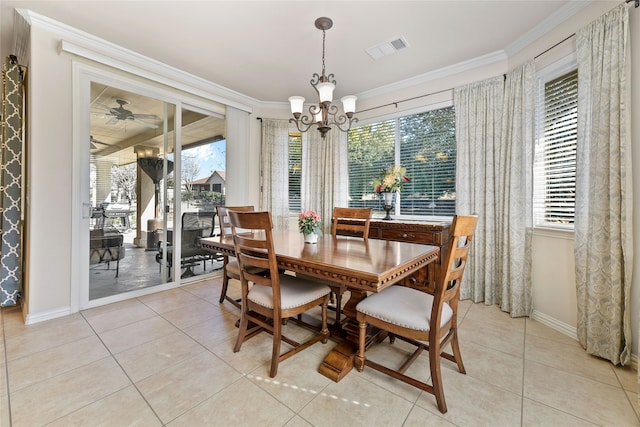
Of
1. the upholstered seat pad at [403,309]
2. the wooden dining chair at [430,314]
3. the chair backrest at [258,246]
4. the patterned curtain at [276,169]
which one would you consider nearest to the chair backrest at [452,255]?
the wooden dining chair at [430,314]

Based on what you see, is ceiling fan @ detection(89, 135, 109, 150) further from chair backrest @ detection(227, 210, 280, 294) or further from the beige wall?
chair backrest @ detection(227, 210, 280, 294)

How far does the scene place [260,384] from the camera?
1607mm

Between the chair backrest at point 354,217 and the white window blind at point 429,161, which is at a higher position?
the white window blind at point 429,161

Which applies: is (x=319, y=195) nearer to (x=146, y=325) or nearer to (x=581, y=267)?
(x=146, y=325)

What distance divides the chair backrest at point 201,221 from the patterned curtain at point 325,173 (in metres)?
1.46

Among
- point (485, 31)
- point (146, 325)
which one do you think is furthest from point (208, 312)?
point (485, 31)

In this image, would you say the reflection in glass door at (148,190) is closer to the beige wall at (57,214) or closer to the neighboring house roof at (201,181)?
the neighboring house roof at (201,181)

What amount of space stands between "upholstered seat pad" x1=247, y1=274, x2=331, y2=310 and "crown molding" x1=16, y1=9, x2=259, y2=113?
9.17 ft

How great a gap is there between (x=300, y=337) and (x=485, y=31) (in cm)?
327

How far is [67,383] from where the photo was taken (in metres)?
1.60

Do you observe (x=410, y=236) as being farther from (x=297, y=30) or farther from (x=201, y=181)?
(x=201, y=181)

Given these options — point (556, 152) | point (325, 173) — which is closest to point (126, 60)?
point (325, 173)

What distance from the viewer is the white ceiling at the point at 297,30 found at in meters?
2.19

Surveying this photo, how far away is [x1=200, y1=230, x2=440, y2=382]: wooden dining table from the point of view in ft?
4.45
